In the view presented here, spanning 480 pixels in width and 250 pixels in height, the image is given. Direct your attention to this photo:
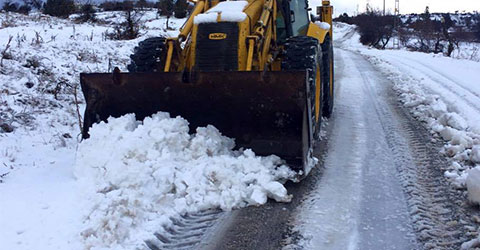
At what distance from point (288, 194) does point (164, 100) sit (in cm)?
182

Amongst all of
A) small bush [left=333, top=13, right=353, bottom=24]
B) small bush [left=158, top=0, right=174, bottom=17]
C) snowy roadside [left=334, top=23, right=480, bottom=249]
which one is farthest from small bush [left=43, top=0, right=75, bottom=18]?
small bush [left=333, top=13, right=353, bottom=24]

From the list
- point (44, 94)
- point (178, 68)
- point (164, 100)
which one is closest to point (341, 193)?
point (164, 100)

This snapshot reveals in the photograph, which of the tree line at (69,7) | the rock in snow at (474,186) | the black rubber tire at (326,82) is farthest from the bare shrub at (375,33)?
the rock in snow at (474,186)

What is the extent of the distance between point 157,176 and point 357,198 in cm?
192

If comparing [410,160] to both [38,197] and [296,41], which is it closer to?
[296,41]

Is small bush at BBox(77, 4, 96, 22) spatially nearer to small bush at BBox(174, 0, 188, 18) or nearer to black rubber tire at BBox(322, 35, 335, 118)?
small bush at BBox(174, 0, 188, 18)

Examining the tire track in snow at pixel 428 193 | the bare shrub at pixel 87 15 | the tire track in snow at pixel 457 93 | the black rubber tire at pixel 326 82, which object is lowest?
the tire track in snow at pixel 428 193

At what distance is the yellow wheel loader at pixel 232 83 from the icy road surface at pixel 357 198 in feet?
1.48

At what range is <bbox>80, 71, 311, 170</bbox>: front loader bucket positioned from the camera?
16.4 feet

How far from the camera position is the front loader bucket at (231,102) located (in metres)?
4.98

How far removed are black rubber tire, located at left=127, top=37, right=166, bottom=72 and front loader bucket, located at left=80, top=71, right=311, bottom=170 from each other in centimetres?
78

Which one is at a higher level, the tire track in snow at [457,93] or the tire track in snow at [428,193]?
the tire track in snow at [457,93]

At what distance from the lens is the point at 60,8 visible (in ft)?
74.6

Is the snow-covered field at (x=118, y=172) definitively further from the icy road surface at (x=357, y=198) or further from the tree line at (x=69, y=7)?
the tree line at (x=69, y=7)
